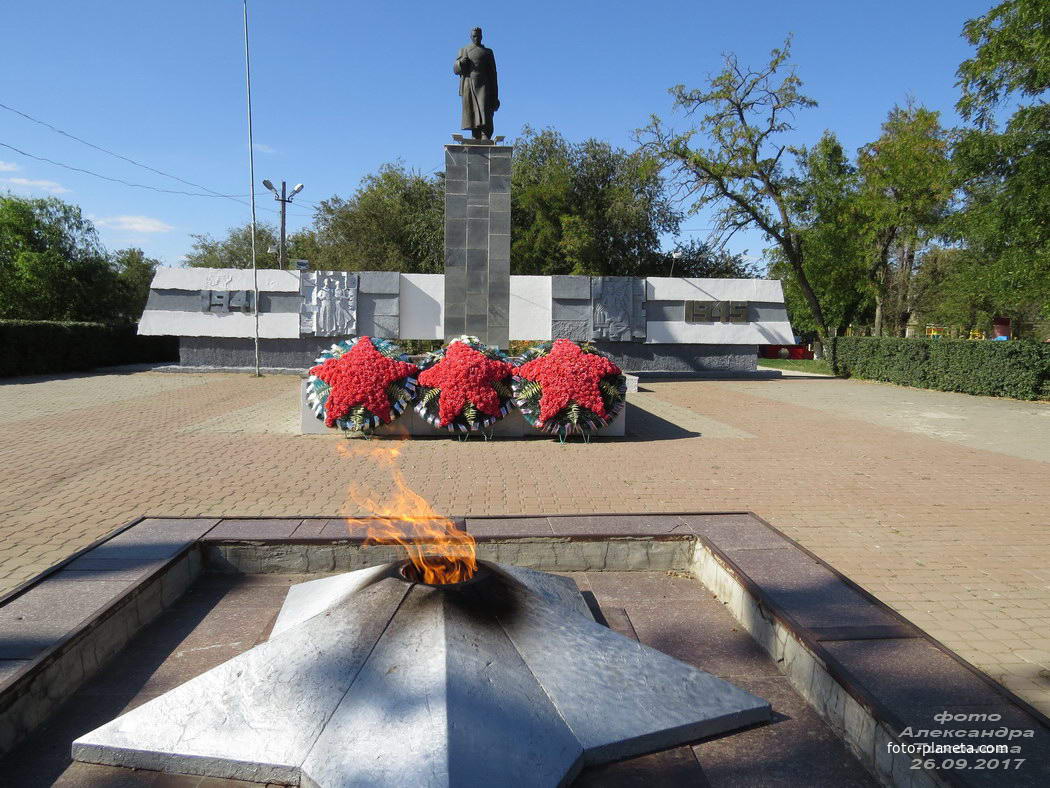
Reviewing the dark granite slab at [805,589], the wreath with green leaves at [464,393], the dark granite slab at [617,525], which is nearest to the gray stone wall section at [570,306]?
the wreath with green leaves at [464,393]

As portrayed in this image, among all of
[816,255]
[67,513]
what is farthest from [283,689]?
[816,255]

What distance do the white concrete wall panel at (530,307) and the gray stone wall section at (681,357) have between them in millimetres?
2143

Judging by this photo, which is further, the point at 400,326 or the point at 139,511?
the point at 400,326

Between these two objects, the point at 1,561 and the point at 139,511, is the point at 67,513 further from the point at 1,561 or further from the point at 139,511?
the point at 1,561

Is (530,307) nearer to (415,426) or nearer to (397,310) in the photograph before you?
(397,310)

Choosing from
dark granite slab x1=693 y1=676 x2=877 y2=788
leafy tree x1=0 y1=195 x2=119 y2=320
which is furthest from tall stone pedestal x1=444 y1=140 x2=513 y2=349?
leafy tree x1=0 y1=195 x2=119 y2=320

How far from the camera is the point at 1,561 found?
4383mm

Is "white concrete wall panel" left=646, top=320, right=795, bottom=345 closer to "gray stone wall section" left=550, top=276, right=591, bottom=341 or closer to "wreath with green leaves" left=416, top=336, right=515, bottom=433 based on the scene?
"gray stone wall section" left=550, top=276, right=591, bottom=341

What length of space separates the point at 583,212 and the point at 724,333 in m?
12.6

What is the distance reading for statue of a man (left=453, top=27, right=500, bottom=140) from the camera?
44.0 ft

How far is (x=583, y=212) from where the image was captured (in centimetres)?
3139

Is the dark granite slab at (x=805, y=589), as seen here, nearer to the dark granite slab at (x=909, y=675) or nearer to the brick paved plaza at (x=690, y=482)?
the dark granite slab at (x=909, y=675)

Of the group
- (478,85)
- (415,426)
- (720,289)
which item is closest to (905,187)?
(720,289)

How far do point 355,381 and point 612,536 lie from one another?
5629 mm
